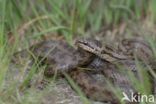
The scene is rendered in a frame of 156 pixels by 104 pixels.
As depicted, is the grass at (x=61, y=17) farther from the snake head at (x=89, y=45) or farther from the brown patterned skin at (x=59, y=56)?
the snake head at (x=89, y=45)

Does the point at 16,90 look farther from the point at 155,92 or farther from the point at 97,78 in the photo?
the point at 155,92

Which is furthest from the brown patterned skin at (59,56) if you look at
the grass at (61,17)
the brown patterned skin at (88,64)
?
the grass at (61,17)

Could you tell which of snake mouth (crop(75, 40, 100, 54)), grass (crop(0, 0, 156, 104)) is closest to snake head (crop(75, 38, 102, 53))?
snake mouth (crop(75, 40, 100, 54))

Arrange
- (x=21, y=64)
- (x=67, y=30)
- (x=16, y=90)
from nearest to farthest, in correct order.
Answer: (x=16, y=90) < (x=21, y=64) < (x=67, y=30)

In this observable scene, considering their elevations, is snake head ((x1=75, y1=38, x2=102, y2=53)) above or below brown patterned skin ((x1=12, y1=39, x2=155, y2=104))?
above

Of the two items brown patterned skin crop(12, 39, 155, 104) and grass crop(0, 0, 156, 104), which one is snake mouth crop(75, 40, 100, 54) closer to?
brown patterned skin crop(12, 39, 155, 104)

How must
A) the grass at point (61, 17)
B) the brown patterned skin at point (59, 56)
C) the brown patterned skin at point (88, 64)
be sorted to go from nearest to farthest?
1. the brown patterned skin at point (88, 64)
2. the brown patterned skin at point (59, 56)
3. the grass at point (61, 17)

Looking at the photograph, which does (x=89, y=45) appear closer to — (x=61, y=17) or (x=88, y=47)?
(x=88, y=47)

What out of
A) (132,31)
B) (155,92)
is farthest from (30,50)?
(132,31)
